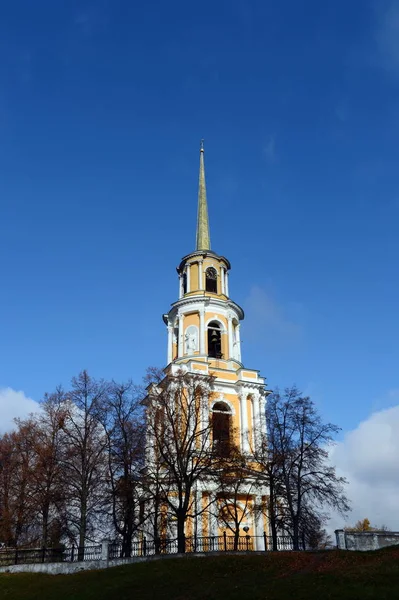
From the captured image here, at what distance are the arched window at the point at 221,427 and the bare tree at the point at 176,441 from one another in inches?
24.4

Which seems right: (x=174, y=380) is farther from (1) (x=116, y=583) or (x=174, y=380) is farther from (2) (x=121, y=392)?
(1) (x=116, y=583)

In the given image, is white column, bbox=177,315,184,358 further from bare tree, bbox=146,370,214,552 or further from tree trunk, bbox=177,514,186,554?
tree trunk, bbox=177,514,186,554

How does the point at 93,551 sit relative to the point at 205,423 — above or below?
below

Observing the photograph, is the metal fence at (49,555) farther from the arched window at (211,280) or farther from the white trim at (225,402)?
the arched window at (211,280)

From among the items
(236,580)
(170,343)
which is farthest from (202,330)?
(236,580)

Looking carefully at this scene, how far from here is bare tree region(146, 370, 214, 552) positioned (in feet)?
78.3

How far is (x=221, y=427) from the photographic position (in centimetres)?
3028

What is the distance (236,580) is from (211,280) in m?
24.4

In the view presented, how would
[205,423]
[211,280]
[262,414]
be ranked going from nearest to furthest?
1. [205,423]
2. [262,414]
3. [211,280]

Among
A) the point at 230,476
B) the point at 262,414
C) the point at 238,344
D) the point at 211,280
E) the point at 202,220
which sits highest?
the point at 202,220

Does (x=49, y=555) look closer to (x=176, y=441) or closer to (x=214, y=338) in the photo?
(x=176, y=441)

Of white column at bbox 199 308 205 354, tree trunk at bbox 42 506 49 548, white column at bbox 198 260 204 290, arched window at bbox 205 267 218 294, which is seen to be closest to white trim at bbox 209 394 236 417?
white column at bbox 199 308 205 354

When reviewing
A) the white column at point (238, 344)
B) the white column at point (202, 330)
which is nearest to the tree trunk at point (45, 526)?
the white column at point (202, 330)

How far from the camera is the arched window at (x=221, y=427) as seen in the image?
26.9 meters
